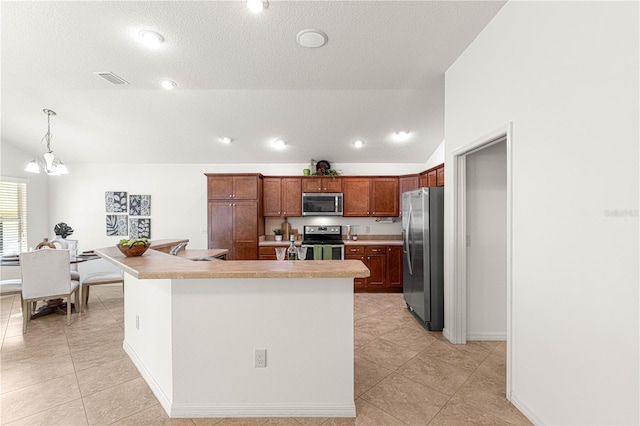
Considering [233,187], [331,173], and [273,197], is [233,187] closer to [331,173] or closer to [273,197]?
[273,197]

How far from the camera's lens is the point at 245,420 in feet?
6.00

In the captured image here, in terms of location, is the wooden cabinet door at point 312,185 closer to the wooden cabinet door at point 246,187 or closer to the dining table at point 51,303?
the wooden cabinet door at point 246,187

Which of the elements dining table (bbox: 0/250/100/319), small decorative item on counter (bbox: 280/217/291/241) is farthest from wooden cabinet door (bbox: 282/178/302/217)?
dining table (bbox: 0/250/100/319)

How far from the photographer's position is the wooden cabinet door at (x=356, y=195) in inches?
211

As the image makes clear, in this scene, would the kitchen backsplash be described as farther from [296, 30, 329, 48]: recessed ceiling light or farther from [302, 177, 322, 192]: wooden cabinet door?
[296, 30, 329, 48]: recessed ceiling light

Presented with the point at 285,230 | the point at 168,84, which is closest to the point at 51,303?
the point at 168,84

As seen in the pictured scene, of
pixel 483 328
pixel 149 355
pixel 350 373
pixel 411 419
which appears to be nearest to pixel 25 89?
pixel 149 355

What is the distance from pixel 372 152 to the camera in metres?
5.21

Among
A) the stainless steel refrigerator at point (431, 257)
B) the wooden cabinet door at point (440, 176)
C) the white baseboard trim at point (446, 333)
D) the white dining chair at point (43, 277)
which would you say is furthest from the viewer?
the wooden cabinet door at point (440, 176)

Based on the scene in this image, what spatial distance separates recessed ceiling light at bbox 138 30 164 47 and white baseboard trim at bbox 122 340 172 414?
110 inches

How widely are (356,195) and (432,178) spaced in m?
1.47

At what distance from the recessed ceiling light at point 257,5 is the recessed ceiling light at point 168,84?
1.65m

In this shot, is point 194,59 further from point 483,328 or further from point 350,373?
point 483,328

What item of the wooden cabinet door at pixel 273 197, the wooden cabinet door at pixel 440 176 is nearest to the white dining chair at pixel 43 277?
the wooden cabinet door at pixel 273 197
